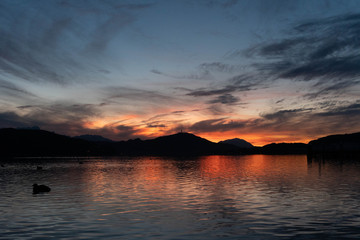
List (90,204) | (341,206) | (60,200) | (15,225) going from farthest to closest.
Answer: (60,200), (90,204), (341,206), (15,225)

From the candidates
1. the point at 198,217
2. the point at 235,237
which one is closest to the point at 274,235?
the point at 235,237

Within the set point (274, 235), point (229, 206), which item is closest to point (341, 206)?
point (229, 206)

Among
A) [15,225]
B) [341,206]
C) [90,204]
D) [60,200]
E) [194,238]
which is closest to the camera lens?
[194,238]

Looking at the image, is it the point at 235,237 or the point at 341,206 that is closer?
the point at 235,237

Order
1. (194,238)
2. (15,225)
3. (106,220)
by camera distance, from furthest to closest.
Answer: (106,220)
(15,225)
(194,238)

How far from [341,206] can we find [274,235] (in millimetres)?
14438

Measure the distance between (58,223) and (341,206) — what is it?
26855mm

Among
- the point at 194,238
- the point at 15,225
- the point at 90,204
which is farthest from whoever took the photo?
the point at 90,204

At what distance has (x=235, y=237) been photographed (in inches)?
781

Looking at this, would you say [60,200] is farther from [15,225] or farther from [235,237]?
[235,237]

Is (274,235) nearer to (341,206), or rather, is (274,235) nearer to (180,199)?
(341,206)

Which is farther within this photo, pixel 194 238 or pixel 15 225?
pixel 15 225

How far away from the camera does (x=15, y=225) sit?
76.9ft

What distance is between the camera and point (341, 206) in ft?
99.7
